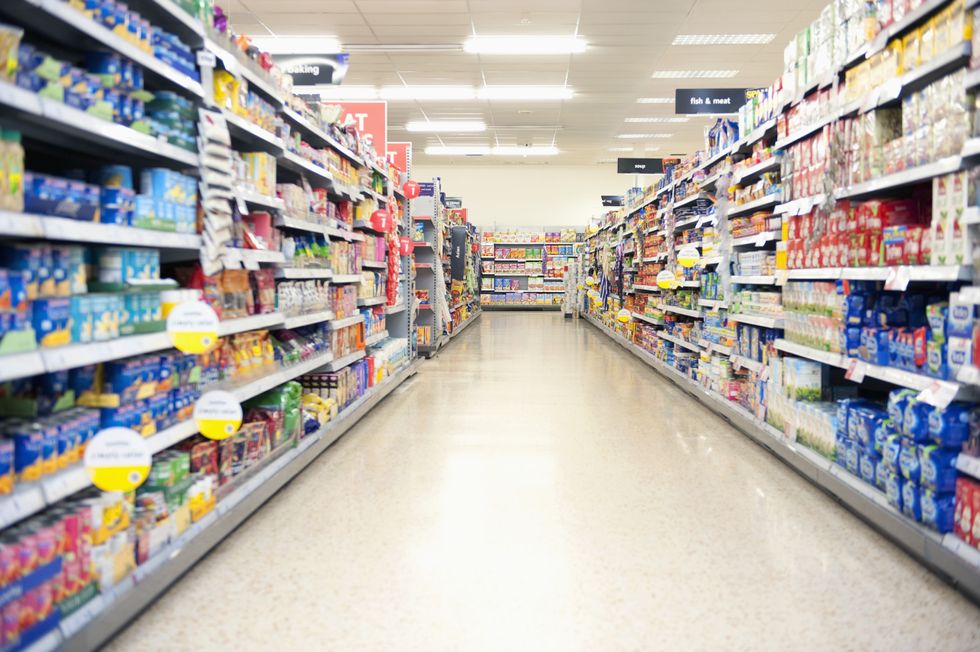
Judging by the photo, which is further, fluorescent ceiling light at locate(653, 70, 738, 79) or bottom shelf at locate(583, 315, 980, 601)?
fluorescent ceiling light at locate(653, 70, 738, 79)

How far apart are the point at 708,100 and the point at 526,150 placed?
36.4ft

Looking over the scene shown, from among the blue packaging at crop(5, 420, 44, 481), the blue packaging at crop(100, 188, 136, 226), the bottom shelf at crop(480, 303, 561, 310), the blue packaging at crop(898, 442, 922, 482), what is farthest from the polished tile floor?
the bottom shelf at crop(480, 303, 561, 310)

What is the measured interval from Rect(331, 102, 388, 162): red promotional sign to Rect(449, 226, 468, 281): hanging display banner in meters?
5.01

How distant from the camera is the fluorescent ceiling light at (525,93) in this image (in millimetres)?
12055

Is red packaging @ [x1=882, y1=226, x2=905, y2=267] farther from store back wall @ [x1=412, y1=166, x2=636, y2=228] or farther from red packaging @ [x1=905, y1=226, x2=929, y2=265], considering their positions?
store back wall @ [x1=412, y1=166, x2=636, y2=228]

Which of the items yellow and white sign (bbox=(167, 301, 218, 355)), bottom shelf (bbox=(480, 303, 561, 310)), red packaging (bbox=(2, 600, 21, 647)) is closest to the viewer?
red packaging (bbox=(2, 600, 21, 647))

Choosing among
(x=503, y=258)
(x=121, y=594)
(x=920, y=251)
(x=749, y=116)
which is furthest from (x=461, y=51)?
(x=503, y=258)

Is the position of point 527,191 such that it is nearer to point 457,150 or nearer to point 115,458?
point 457,150

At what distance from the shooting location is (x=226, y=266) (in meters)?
2.91

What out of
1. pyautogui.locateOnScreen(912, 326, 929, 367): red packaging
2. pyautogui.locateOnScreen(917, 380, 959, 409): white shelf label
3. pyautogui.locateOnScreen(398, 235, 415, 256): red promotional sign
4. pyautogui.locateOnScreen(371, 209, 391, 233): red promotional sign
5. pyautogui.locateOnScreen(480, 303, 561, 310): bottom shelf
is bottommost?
pyautogui.locateOnScreen(480, 303, 561, 310): bottom shelf

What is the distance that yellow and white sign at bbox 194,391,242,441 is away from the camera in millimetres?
2414

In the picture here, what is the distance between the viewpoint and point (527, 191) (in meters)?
21.4

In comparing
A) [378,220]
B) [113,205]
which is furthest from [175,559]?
[378,220]

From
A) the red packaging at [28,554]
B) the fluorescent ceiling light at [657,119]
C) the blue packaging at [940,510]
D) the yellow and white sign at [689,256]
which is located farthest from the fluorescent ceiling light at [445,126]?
the red packaging at [28,554]
